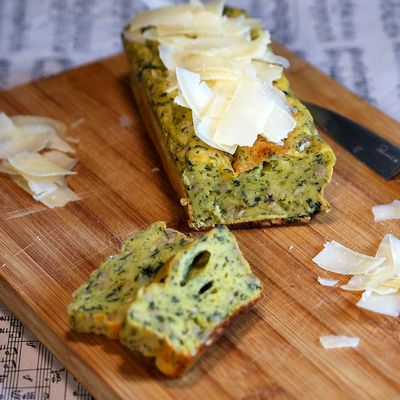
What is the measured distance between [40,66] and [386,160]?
10.7 feet

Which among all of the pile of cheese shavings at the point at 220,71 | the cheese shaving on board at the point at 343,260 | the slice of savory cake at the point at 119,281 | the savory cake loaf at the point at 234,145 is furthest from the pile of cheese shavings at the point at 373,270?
the slice of savory cake at the point at 119,281

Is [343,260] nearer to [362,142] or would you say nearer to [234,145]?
[234,145]

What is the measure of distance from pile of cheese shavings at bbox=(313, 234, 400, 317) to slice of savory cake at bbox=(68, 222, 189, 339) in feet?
2.89

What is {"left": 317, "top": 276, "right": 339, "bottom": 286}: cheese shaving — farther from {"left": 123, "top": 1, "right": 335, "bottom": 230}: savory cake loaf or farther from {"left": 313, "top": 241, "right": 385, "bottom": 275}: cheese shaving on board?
{"left": 123, "top": 1, "right": 335, "bottom": 230}: savory cake loaf

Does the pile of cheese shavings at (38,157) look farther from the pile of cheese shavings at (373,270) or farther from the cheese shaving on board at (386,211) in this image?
Result: the cheese shaving on board at (386,211)

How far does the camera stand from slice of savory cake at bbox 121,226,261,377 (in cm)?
348

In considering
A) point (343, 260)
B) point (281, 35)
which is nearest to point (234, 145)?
point (343, 260)

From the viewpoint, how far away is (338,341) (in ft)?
12.5

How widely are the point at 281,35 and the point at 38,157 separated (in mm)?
2842

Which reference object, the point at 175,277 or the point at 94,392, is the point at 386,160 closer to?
the point at 175,277

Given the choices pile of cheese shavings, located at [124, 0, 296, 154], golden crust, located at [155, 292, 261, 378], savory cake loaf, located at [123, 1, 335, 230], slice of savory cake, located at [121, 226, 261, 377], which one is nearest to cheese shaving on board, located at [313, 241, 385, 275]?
savory cake loaf, located at [123, 1, 335, 230]

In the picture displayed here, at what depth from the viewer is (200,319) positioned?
3611 mm

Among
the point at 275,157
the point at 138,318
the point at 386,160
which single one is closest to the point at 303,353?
the point at 138,318

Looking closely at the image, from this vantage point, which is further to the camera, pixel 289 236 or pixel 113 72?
pixel 113 72
